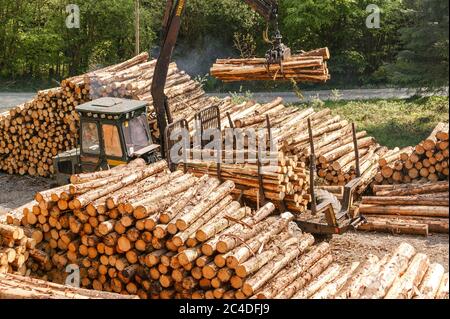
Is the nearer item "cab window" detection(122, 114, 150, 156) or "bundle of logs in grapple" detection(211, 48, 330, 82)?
"cab window" detection(122, 114, 150, 156)

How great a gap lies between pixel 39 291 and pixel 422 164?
356 inches

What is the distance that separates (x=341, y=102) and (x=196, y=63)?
926 centimetres

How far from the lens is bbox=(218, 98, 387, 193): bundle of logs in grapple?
1586 centimetres

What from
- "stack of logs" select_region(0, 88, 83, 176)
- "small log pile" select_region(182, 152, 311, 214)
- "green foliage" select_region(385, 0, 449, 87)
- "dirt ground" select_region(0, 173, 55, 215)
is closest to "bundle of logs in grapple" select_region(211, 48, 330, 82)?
"small log pile" select_region(182, 152, 311, 214)

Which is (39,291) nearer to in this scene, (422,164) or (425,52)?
(422,164)

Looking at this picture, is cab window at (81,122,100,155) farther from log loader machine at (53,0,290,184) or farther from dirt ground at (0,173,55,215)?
dirt ground at (0,173,55,215)

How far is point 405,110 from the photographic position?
2466 cm

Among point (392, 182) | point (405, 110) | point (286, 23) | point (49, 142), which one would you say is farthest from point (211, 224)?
point (286, 23)

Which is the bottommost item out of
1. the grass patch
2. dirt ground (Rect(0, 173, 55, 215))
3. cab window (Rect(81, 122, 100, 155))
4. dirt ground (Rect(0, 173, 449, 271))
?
dirt ground (Rect(0, 173, 55, 215))

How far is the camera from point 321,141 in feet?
54.6

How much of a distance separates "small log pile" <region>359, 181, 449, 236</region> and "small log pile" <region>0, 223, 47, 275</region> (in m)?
6.59

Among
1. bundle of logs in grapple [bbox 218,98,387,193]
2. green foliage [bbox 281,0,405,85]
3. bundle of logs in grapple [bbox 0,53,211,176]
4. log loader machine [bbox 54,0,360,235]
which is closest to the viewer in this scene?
log loader machine [bbox 54,0,360,235]

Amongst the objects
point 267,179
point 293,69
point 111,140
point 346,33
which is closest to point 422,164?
point 293,69

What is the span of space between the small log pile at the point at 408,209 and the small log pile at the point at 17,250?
659 cm
